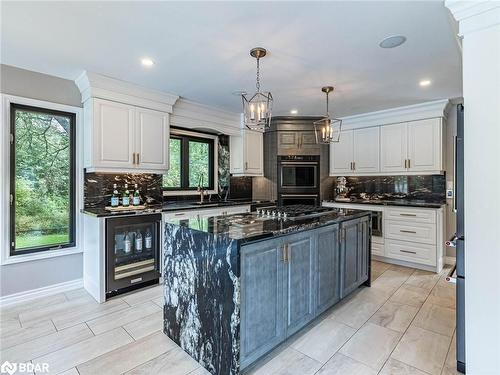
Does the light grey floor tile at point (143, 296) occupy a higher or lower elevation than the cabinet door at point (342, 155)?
lower

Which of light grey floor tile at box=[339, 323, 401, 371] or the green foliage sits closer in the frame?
light grey floor tile at box=[339, 323, 401, 371]

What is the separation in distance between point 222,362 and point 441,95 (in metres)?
4.22

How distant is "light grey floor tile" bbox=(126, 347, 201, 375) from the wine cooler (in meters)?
1.34

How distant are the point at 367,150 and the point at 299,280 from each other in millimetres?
3470

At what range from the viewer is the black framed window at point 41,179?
2910 millimetres

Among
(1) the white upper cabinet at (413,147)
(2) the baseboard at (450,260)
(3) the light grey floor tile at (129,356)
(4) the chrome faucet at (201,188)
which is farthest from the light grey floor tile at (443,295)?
(4) the chrome faucet at (201,188)

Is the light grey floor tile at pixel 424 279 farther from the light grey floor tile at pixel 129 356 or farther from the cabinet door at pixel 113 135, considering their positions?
the cabinet door at pixel 113 135

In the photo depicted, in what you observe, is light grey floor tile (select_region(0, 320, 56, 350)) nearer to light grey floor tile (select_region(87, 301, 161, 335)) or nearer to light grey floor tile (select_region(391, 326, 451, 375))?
light grey floor tile (select_region(87, 301, 161, 335))

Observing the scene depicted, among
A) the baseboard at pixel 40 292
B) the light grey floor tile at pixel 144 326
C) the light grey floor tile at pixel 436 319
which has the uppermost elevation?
the baseboard at pixel 40 292

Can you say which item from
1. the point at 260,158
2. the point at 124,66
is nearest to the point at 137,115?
the point at 124,66

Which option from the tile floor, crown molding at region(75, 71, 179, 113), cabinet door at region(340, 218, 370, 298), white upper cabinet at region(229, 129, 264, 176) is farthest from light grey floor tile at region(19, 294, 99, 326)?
white upper cabinet at region(229, 129, 264, 176)

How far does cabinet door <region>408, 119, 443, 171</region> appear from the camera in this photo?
404 centimetres

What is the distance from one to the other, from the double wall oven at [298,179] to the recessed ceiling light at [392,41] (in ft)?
9.16

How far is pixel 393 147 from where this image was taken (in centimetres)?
447
